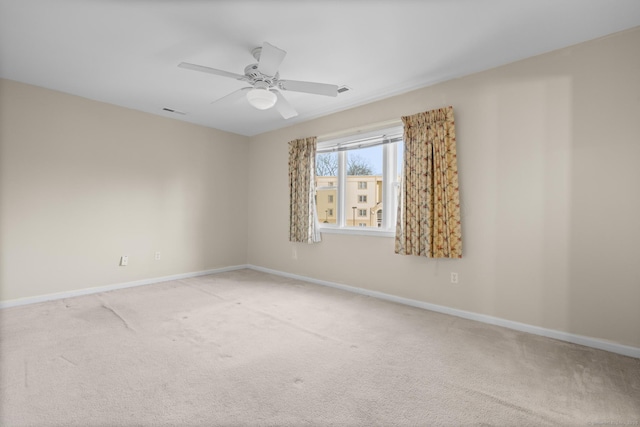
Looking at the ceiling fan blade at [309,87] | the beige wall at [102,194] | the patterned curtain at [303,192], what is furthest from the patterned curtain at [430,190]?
the beige wall at [102,194]

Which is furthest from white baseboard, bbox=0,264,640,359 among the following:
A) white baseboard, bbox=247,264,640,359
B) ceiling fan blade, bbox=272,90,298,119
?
ceiling fan blade, bbox=272,90,298,119

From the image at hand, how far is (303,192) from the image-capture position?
14.9ft

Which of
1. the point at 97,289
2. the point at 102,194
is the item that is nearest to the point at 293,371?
the point at 97,289

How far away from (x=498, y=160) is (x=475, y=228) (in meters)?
0.70

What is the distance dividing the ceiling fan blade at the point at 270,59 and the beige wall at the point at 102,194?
2862mm

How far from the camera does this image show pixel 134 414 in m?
1.58

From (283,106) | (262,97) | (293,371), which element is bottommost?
(293,371)

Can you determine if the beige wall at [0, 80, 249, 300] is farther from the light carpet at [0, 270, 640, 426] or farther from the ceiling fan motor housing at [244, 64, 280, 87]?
the ceiling fan motor housing at [244, 64, 280, 87]

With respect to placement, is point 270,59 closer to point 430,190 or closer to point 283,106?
point 283,106

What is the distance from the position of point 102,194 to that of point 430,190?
4170 millimetres

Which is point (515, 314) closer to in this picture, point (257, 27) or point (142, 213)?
point (257, 27)

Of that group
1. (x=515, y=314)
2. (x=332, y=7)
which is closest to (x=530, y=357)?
(x=515, y=314)

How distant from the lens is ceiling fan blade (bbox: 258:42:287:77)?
2134 millimetres

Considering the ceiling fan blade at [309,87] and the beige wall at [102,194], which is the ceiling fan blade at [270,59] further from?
the beige wall at [102,194]
